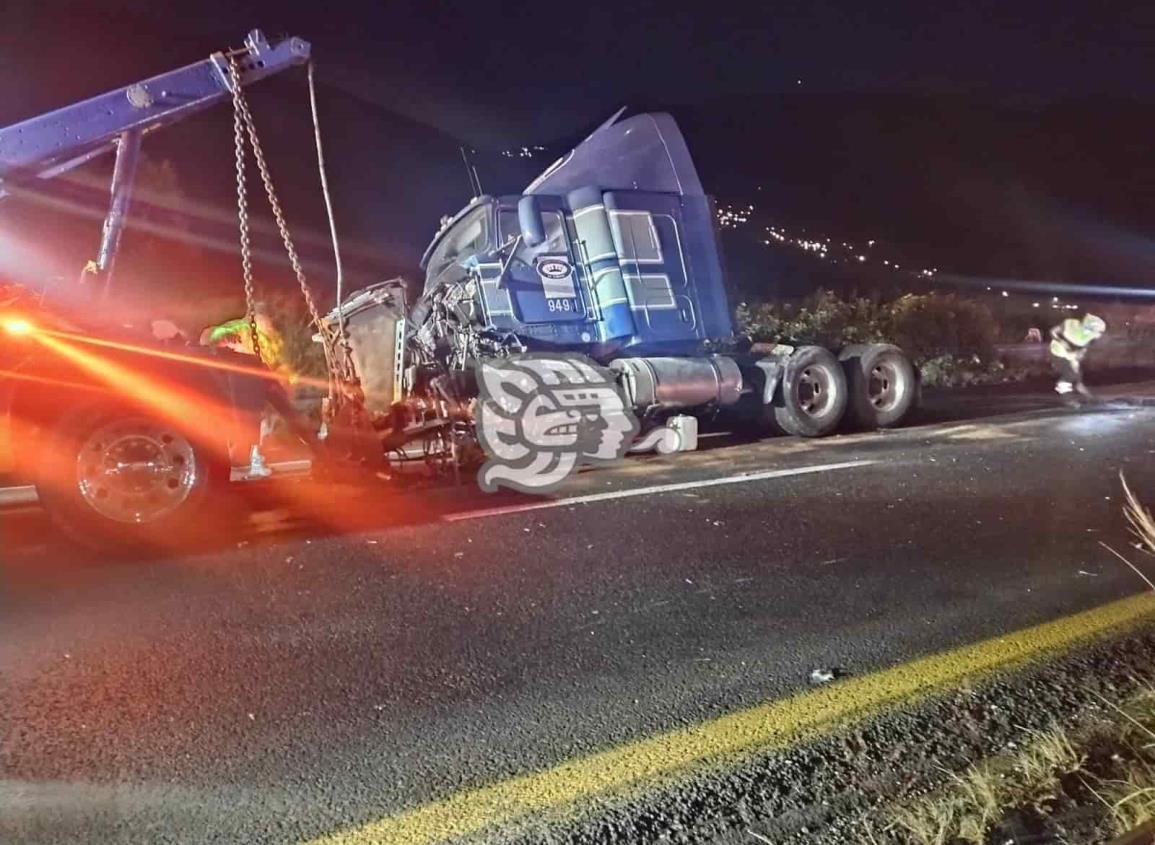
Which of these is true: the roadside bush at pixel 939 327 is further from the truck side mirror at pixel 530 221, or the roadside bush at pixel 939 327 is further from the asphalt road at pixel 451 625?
the asphalt road at pixel 451 625

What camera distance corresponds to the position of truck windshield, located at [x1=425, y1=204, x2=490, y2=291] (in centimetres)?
885

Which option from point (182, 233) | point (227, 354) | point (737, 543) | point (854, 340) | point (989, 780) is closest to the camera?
point (989, 780)

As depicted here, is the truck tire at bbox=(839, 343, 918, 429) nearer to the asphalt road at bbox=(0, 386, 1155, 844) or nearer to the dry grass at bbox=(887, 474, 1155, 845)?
the asphalt road at bbox=(0, 386, 1155, 844)

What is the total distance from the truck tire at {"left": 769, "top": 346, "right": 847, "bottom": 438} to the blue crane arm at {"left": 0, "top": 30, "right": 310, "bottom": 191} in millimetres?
5437

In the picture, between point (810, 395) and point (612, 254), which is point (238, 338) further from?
point (810, 395)

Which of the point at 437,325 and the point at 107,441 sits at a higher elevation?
the point at 437,325

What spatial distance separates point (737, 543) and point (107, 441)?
3.84m

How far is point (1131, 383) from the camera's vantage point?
14.8 meters

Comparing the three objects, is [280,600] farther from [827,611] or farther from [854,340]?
[854,340]

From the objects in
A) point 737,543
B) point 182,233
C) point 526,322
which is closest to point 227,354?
point 526,322

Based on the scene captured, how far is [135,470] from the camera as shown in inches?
227

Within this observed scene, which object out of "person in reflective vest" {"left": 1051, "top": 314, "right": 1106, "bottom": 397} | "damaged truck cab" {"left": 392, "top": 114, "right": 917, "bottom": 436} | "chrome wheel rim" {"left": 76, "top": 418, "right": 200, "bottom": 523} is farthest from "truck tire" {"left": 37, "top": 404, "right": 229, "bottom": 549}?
"person in reflective vest" {"left": 1051, "top": 314, "right": 1106, "bottom": 397}

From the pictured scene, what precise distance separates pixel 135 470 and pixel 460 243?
435 centimetres

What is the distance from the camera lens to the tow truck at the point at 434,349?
18.7ft
